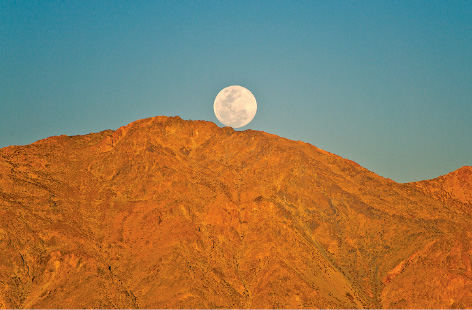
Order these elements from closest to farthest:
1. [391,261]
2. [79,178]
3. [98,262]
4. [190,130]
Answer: [98,262]
[391,261]
[79,178]
[190,130]

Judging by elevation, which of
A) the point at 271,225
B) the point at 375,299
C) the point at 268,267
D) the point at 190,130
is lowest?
the point at 375,299

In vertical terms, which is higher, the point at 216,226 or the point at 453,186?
the point at 453,186

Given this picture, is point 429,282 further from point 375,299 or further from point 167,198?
point 167,198

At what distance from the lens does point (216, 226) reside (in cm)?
A: 11025

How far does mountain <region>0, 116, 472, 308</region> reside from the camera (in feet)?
321

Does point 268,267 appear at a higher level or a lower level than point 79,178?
lower

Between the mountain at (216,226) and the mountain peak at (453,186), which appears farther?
the mountain peak at (453,186)

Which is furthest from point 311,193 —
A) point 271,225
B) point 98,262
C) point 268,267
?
point 98,262

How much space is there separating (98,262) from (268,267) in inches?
1051

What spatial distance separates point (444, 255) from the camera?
105m

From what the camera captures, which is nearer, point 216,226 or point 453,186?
point 216,226

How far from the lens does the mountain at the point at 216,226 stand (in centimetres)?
9781

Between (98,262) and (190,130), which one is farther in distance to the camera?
(190,130)

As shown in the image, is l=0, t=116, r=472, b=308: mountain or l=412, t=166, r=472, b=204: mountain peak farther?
l=412, t=166, r=472, b=204: mountain peak
